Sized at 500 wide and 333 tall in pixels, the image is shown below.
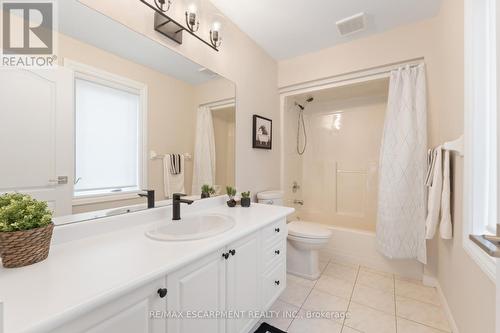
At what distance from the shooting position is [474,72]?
114 centimetres

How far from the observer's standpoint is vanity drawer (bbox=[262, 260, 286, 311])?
4.78 feet

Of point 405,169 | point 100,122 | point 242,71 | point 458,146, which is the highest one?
point 242,71

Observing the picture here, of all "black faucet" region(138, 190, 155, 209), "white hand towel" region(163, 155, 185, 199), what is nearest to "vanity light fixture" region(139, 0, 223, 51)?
"white hand towel" region(163, 155, 185, 199)

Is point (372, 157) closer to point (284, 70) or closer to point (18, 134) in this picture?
point (284, 70)

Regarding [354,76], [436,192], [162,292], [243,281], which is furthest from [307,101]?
[162,292]

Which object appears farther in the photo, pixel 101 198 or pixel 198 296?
pixel 101 198

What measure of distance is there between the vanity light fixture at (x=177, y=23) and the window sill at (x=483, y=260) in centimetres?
206

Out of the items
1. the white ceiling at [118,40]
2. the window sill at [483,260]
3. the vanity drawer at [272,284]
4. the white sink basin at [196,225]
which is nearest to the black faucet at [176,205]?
the white sink basin at [196,225]

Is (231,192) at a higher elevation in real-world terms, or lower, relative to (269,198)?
higher

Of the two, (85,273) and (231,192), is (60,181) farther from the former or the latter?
(231,192)

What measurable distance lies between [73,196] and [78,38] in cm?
78

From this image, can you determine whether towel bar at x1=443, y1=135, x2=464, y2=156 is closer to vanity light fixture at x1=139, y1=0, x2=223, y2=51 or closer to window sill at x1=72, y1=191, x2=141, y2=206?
vanity light fixture at x1=139, y1=0, x2=223, y2=51

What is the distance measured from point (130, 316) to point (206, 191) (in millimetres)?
1115

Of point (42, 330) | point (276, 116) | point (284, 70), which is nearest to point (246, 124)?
point (276, 116)
